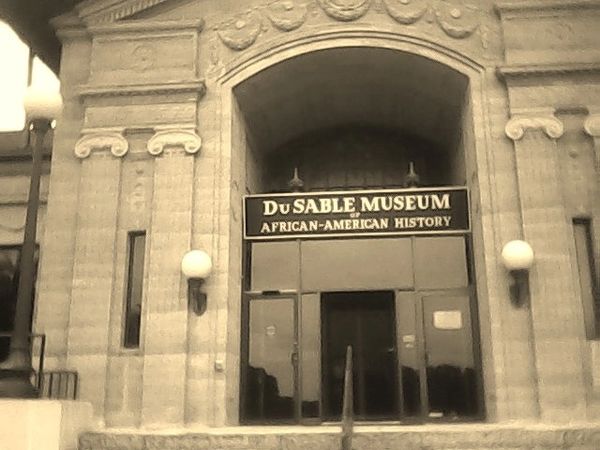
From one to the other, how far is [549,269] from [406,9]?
16.9 feet

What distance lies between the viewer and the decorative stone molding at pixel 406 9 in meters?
13.2

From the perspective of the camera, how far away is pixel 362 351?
14.0 metres

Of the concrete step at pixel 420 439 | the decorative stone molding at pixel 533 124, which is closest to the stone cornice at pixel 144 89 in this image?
the decorative stone molding at pixel 533 124

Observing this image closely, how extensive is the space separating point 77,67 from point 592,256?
9.30 metres

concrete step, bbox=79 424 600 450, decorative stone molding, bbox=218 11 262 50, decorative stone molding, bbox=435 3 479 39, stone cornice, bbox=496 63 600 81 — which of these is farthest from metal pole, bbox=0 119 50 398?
stone cornice, bbox=496 63 600 81

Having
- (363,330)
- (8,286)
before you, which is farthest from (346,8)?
(8,286)

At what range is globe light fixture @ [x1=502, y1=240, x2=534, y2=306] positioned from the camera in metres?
11.4

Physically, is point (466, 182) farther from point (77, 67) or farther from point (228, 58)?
point (77, 67)

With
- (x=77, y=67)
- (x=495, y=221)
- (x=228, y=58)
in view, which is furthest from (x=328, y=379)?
(x=77, y=67)

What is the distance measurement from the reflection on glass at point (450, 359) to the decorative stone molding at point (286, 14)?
17.8 ft

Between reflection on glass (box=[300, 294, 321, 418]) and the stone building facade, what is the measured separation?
1.17m

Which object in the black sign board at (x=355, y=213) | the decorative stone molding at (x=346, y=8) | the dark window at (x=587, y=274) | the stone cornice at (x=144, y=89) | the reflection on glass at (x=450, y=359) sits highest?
the decorative stone molding at (x=346, y=8)

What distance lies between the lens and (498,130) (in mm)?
12492

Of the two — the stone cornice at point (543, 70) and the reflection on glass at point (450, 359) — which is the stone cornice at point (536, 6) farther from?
the reflection on glass at point (450, 359)
